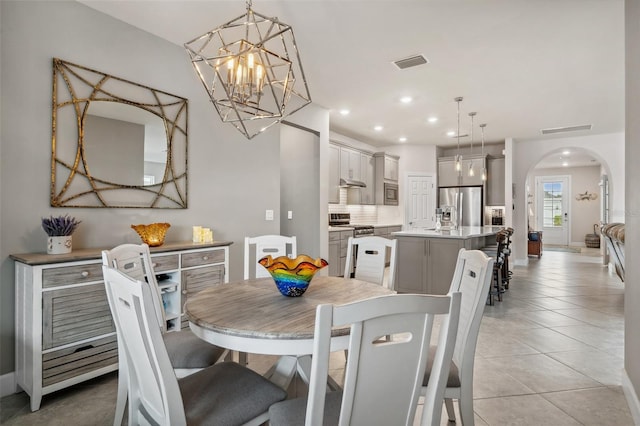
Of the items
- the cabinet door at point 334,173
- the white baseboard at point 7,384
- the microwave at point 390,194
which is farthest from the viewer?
the microwave at point 390,194

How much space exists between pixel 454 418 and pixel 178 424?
1539 millimetres

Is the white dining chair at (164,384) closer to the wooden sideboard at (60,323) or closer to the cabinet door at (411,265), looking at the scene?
the wooden sideboard at (60,323)

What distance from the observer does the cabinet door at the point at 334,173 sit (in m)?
6.42

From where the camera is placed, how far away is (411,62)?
377 centimetres

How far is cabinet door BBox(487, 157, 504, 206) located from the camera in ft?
26.1

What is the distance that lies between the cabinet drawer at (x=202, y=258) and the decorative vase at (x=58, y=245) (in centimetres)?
82

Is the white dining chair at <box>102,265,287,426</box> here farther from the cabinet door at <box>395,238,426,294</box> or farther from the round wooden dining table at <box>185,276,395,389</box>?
the cabinet door at <box>395,238,426,294</box>

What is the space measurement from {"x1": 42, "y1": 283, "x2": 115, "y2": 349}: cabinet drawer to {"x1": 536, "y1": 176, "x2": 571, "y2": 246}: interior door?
46.4 ft

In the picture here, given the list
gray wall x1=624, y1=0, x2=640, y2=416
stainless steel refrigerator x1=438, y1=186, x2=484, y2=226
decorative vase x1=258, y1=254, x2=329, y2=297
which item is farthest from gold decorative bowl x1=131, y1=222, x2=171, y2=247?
stainless steel refrigerator x1=438, y1=186, x2=484, y2=226

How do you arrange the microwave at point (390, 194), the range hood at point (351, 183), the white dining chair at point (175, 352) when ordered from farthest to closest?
the microwave at point (390, 194), the range hood at point (351, 183), the white dining chair at point (175, 352)

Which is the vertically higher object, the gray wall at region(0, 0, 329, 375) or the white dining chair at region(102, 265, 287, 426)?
the gray wall at region(0, 0, 329, 375)

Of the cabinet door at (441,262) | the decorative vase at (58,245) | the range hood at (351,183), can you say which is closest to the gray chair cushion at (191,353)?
the decorative vase at (58,245)

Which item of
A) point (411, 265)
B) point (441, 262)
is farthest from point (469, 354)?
point (411, 265)

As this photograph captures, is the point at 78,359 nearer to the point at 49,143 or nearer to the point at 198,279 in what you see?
the point at 198,279
